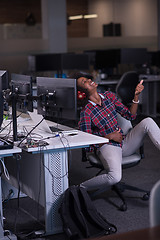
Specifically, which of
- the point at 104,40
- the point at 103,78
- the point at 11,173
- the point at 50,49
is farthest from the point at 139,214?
the point at 104,40

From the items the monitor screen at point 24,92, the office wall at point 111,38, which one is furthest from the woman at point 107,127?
the office wall at point 111,38

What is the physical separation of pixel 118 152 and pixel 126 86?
3.83 metres

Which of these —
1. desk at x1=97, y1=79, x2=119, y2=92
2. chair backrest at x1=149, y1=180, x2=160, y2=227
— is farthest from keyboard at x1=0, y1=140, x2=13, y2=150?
desk at x1=97, y1=79, x2=119, y2=92

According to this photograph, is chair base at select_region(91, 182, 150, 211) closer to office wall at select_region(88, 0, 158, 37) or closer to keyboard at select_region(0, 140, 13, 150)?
keyboard at select_region(0, 140, 13, 150)

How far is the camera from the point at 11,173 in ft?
12.4

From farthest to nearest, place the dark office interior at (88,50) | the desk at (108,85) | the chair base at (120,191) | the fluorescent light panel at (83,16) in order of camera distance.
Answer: the fluorescent light panel at (83,16) → the desk at (108,85) → the dark office interior at (88,50) → the chair base at (120,191)

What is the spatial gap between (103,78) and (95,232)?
5.70m

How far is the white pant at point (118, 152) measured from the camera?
11.2 ft

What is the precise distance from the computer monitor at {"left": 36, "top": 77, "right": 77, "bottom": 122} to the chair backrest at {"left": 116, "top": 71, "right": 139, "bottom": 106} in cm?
387

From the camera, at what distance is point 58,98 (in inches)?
128

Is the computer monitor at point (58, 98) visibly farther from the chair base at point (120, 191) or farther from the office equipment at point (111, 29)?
the office equipment at point (111, 29)

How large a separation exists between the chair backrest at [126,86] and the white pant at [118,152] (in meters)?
3.46

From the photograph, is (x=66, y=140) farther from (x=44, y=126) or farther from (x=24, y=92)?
(x=24, y=92)

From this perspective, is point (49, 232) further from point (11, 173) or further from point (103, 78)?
point (103, 78)
